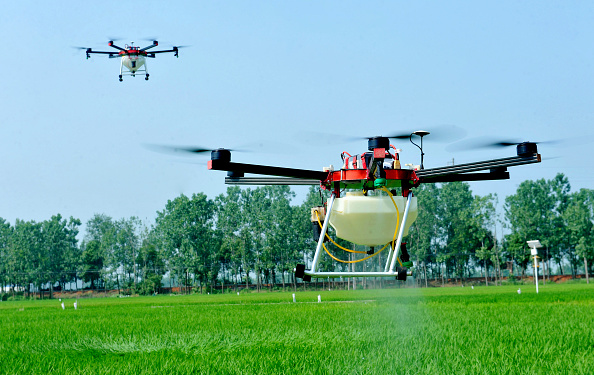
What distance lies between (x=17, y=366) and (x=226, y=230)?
7708 cm

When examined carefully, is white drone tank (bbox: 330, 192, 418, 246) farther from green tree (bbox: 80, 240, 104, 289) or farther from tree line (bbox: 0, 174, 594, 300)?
green tree (bbox: 80, 240, 104, 289)

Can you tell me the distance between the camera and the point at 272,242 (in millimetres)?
81812

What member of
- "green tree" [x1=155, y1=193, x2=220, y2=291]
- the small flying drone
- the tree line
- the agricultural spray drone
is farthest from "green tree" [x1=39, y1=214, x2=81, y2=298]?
the agricultural spray drone

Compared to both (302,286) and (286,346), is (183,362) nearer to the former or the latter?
(286,346)

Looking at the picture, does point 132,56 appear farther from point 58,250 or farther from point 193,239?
point 58,250

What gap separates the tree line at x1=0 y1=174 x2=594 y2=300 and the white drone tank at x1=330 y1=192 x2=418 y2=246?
6349 centimetres

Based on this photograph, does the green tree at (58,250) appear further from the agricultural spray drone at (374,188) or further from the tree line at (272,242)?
the agricultural spray drone at (374,188)

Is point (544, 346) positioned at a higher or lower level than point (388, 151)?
lower

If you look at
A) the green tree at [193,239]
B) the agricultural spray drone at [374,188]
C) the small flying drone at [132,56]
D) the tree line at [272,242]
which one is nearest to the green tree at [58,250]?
the tree line at [272,242]

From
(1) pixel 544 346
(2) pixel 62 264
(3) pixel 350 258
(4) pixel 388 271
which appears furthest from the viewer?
(2) pixel 62 264

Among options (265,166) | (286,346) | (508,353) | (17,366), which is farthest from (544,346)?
(17,366)

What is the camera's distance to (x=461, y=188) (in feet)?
226

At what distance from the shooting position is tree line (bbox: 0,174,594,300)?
77875mm

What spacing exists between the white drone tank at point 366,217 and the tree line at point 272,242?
63.5 m
